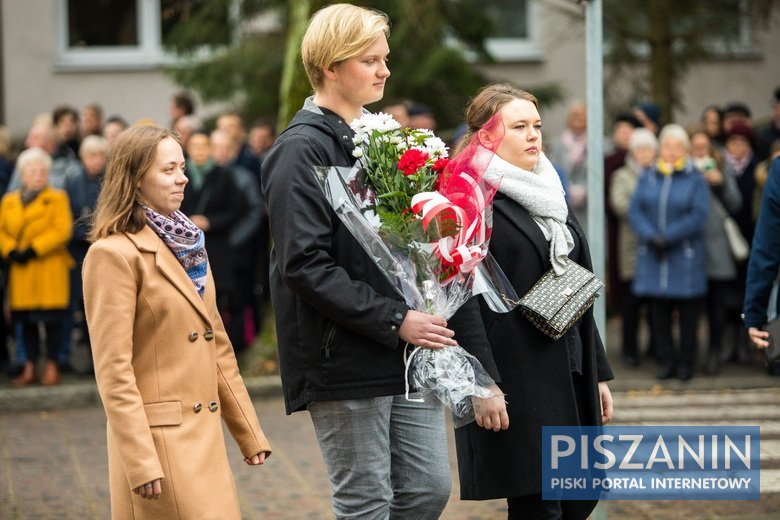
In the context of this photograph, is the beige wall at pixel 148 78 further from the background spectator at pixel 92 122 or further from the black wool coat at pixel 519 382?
the black wool coat at pixel 519 382

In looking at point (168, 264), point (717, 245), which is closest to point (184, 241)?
point (168, 264)

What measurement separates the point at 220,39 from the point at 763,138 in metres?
6.17

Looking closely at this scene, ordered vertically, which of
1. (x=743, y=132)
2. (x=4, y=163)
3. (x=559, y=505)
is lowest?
(x=559, y=505)

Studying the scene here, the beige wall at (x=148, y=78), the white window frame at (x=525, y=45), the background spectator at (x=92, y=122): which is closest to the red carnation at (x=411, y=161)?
the background spectator at (x=92, y=122)

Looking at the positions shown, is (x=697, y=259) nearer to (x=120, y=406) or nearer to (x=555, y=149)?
(x=555, y=149)

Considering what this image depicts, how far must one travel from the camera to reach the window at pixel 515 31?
18109 mm

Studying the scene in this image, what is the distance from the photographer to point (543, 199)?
4758mm

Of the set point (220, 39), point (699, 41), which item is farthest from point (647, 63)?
point (220, 39)

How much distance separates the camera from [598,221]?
19.7 feet

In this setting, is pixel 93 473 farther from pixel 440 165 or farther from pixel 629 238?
pixel 629 238

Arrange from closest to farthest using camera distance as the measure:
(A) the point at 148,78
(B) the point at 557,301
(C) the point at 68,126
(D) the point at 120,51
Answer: (B) the point at 557,301 → (C) the point at 68,126 → (A) the point at 148,78 → (D) the point at 120,51

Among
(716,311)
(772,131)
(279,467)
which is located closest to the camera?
(279,467)

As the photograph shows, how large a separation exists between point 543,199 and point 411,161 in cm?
76

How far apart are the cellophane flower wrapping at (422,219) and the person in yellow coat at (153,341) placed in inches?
23.5
